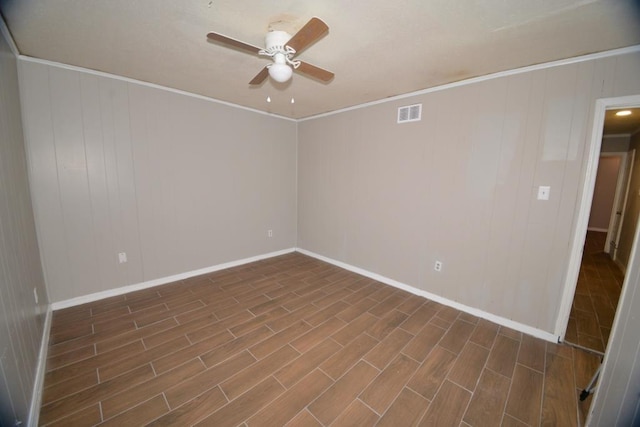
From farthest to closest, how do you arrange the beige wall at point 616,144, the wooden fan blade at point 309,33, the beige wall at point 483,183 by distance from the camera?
the beige wall at point 616,144
the beige wall at point 483,183
the wooden fan blade at point 309,33

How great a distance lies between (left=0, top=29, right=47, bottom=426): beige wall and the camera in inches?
44.2

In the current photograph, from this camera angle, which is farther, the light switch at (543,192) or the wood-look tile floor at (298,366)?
the light switch at (543,192)

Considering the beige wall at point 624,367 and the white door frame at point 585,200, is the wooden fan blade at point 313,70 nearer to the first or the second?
the beige wall at point 624,367

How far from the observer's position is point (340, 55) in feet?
6.66

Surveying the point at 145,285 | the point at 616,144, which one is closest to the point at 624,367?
the point at 145,285

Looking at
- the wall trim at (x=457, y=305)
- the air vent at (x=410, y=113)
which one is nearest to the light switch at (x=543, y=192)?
the wall trim at (x=457, y=305)

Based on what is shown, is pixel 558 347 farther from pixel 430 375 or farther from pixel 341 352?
pixel 341 352

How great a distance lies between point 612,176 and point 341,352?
9959mm

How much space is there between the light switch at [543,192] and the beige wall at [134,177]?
139 inches

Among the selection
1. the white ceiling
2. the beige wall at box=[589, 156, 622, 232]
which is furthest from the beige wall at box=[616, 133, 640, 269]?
the white ceiling

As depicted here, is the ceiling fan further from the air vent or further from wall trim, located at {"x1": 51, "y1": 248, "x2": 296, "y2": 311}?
wall trim, located at {"x1": 51, "y1": 248, "x2": 296, "y2": 311}

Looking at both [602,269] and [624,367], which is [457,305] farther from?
[602,269]

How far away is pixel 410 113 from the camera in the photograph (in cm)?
289

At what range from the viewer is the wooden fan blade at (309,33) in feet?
4.13
